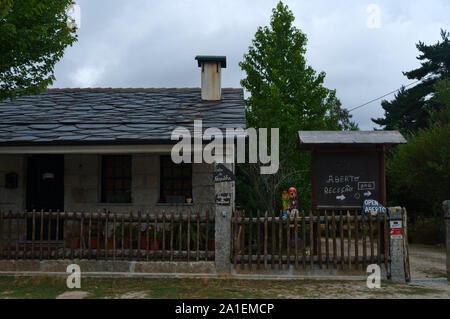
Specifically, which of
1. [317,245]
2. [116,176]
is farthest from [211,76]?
[317,245]

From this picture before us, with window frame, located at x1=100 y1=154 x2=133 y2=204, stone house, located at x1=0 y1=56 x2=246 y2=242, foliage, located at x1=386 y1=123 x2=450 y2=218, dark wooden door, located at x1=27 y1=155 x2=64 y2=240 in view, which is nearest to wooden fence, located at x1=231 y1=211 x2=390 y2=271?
stone house, located at x1=0 y1=56 x2=246 y2=242

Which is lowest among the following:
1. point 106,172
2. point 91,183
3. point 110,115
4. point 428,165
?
point 91,183

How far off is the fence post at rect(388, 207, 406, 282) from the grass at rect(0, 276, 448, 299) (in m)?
0.29

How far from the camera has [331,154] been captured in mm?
8188

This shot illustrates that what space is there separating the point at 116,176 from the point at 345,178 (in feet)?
18.6

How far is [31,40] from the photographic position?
26.0 ft

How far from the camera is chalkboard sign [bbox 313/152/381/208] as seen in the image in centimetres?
805

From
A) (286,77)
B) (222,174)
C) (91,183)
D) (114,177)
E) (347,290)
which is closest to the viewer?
(347,290)

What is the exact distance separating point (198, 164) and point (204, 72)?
11.3 ft

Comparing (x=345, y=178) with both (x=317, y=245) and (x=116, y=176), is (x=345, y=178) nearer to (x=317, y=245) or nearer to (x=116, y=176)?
(x=317, y=245)

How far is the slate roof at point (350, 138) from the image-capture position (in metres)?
7.79

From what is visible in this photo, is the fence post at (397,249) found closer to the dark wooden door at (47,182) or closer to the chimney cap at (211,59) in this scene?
the chimney cap at (211,59)

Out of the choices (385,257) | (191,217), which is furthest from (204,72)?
(385,257)

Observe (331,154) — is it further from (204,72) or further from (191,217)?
(204,72)
